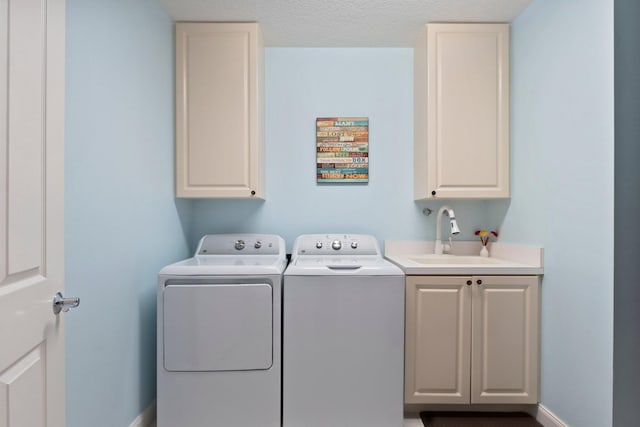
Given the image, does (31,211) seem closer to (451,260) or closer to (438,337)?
(438,337)

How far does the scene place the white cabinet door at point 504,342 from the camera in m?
1.82

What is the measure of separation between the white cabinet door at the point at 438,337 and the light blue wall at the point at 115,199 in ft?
4.75

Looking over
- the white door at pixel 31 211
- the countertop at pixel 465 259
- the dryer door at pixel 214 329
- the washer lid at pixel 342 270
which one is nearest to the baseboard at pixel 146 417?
the dryer door at pixel 214 329

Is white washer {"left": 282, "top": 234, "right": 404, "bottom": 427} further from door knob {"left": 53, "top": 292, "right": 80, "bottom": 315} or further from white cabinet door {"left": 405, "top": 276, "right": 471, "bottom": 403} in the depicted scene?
door knob {"left": 53, "top": 292, "right": 80, "bottom": 315}

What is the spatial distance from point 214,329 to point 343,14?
1977 millimetres

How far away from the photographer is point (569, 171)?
163cm

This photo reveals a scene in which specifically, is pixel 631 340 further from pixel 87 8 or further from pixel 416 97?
pixel 416 97

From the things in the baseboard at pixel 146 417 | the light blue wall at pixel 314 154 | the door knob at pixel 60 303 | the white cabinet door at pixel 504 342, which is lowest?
the baseboard at pixel 146 417

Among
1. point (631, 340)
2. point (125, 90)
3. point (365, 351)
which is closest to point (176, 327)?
point (365, 351)

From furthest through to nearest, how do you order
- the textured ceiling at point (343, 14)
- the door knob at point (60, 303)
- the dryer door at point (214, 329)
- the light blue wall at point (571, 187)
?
the textured ceiling at point (343, 14)
the dryer door at point (214, 329)
the light blue wall at point (571, 187)
the door knob at point (60, 303)

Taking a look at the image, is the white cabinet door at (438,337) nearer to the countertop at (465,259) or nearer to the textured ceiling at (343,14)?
the countertop at (465,259)

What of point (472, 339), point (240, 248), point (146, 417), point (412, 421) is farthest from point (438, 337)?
point (146, 417)

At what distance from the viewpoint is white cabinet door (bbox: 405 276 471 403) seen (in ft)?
5.97

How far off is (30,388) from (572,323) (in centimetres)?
212
